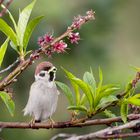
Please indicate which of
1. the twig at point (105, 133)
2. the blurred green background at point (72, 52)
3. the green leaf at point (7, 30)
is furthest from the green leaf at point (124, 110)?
the blurred green background at point (72, 52)

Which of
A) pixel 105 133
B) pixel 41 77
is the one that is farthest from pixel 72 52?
pixel 105 133

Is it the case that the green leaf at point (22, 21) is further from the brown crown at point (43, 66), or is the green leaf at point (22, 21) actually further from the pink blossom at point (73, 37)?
the pink blossom at point (73, 37)

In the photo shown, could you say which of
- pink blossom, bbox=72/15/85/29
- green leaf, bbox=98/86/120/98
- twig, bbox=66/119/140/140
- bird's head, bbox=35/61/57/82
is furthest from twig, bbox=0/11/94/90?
twig, bbox=66/119/140/140

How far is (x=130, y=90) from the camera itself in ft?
6.10

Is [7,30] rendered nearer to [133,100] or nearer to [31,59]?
[31,59]

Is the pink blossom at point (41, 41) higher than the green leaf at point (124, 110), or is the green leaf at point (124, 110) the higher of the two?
the pink blossom at point (41, 41)

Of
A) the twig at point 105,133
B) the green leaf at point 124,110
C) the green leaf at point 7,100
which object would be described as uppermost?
the green leaf at point 7,100

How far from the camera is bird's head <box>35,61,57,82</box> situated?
1.92 meters

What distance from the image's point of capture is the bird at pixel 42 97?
201 cm

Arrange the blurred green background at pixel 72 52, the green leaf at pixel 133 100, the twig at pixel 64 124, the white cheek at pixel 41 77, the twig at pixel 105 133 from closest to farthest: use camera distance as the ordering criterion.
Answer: the twig at pixel 105 133 → the twig at pixel 64 124 → the green leaf at pixel 133 100 → the white cheek at pixel 41 77 → the blurred green background at pixel 72 52

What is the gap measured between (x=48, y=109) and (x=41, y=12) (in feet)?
21.4

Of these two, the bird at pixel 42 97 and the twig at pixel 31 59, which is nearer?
the twig at pixel 31 59

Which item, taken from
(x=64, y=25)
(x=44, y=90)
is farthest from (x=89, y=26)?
(x=44, y=90)

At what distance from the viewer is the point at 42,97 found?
2246 millimetres
